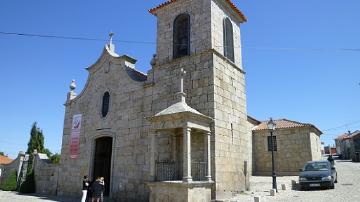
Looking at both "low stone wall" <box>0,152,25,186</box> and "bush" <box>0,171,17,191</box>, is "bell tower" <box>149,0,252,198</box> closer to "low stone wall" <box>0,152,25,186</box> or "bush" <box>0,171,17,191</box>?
"low stone wall" <box>0,152,25,186</box>

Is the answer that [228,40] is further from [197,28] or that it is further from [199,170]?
[199,170]

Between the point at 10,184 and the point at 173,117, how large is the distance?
1644cm

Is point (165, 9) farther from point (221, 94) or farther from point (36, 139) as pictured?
point (36, 139)

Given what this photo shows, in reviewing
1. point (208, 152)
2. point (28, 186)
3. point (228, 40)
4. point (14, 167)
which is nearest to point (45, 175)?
point (28, 186)

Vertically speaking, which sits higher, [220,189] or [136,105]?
[136,105]

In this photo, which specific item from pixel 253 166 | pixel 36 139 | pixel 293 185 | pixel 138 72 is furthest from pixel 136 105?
pixel 36 139

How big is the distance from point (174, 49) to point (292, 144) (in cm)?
1333

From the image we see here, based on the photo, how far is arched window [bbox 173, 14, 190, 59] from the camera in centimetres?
1274

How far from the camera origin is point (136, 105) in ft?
43.9

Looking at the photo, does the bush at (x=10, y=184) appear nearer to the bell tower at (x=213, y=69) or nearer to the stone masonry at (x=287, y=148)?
the bell tower at (x=213, y=69)

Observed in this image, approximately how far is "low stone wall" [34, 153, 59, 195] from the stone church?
28.0 inches

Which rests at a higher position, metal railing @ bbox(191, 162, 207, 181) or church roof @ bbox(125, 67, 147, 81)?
church roof @ bbox(125, 67, 147, 81)

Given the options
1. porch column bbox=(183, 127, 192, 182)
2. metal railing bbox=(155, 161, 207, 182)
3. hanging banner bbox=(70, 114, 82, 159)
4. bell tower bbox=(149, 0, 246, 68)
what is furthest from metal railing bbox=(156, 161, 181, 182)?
hanging banner bbox=(70, 114, 82, 159)

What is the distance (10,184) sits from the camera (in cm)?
2036
